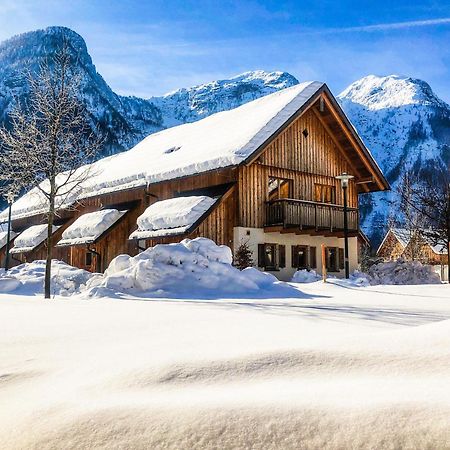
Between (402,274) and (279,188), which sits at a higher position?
(279,188)

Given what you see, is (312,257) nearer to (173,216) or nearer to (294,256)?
(294,256)

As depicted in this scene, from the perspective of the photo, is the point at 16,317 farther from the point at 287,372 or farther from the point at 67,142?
the point at 67,142

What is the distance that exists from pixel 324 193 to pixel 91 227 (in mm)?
11500

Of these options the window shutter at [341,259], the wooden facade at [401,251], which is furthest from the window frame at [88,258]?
the wooden facade at [401,251]

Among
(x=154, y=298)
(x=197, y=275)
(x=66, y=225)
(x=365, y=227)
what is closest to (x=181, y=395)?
(x=154, y=298)

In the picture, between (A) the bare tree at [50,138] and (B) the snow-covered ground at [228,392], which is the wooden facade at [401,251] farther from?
(B) the snow-covered ground at [228,392]

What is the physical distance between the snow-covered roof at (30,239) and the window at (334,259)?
1552 cm

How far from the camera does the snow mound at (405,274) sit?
24734 millimetres

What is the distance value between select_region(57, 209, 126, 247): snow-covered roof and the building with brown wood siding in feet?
0.36

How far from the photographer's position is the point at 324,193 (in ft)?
84.8

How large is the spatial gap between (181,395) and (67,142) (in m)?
13.9

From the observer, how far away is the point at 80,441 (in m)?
2.38

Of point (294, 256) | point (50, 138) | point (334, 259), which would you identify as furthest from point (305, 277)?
point (50, 138)

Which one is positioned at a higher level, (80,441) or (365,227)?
(365,227)
